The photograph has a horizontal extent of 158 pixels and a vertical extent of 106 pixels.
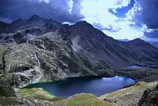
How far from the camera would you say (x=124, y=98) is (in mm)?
73062

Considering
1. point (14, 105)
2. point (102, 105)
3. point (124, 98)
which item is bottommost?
point (124, 98)

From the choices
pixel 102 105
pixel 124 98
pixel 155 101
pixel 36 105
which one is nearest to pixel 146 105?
pixel 155 101

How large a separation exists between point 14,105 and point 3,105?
132cm

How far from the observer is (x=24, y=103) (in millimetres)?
26906

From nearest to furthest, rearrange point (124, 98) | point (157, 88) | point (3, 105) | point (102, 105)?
point (3, 105), point (157, 88), point (102, 105), point (124, 98)

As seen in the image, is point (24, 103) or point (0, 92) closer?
point (24, 103)

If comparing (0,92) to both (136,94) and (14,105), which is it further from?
(136,94)

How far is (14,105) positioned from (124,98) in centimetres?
5573

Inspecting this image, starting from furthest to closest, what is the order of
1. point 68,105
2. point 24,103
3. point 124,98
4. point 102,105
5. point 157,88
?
point 124,98 < point 102,105 < point 68,105 < point 157,88 < point 24,103

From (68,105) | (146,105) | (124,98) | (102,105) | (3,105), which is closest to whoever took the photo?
(3,105)

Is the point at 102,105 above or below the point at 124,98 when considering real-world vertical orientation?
above

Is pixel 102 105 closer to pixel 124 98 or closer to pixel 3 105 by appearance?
pixel 3 105

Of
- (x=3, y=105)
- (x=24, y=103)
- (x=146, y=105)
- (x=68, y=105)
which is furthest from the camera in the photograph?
(x=68, y=105)

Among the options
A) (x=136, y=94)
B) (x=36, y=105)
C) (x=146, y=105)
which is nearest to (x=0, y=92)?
(x=36, y=105)
